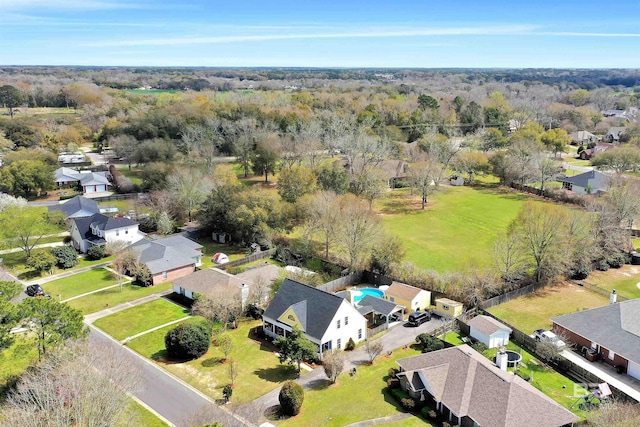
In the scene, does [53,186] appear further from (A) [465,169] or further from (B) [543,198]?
(B) [543,198]

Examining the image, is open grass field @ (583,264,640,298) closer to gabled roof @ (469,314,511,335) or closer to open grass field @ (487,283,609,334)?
open grass field @ (487,283,609,334)

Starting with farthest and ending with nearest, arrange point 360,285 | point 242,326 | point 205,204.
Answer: point 205,204
point 360,285
point 242,326

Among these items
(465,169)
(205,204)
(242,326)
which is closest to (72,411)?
(242,326)

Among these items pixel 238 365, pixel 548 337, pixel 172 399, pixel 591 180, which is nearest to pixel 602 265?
pixel 548 337

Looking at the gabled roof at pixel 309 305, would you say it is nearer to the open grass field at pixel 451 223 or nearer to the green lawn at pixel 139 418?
the green lawn at pixel 139 418

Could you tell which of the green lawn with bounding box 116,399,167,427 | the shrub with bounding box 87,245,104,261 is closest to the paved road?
the green lawn with bounding box 116,399,167,427

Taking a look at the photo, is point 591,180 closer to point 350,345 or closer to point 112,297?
point 350,345
